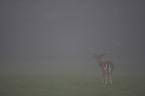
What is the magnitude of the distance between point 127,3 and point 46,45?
26.1 meters

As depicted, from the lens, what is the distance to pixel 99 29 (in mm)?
51406

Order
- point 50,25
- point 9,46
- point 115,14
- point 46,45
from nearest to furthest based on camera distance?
point 9,46 < point 115,14 < point 46,45 < point 50,25

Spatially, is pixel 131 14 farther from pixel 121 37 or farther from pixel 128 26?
pixel 121 37

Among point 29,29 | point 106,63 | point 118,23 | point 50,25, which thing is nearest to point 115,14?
point 118,23

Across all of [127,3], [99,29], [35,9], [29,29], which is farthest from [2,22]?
[127,3]

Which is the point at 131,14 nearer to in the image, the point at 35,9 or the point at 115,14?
the point at 115,14

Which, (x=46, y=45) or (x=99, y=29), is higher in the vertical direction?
(x=99, y=29)

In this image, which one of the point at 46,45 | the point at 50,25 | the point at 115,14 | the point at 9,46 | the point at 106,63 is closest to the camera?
the point at 106,63

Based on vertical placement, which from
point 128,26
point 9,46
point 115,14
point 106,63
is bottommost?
point 106,63

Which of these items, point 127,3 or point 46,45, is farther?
point 46,45

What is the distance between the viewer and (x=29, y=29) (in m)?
52.1

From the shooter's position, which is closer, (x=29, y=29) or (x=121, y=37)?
(x=121, y=37)

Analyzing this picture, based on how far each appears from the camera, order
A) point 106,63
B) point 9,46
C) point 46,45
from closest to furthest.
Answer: point 106,63, point 9,46, point 46,45

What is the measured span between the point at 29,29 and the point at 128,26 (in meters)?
29.6
